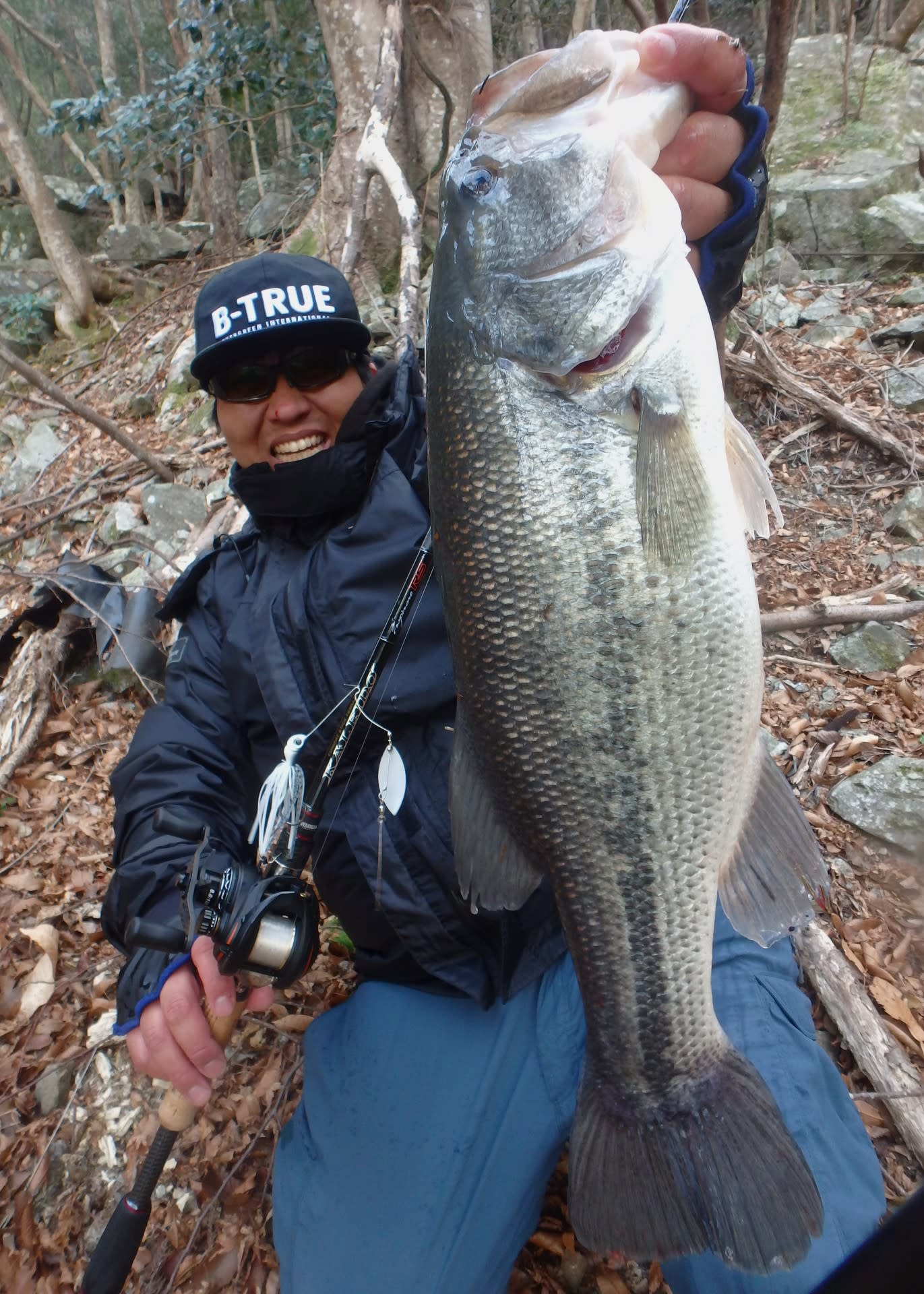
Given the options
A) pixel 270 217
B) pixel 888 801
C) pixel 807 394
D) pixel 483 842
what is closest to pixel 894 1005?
pixel 888 801

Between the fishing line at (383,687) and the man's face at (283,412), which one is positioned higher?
the man's face at (283,412)

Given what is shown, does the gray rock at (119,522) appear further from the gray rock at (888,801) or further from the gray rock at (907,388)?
the gray rock at (907,388)

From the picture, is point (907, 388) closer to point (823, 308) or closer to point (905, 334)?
point (905, 334)

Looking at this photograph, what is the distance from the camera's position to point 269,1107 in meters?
2.53

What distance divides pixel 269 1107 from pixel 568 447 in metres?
2.46

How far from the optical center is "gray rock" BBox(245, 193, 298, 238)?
9445mm

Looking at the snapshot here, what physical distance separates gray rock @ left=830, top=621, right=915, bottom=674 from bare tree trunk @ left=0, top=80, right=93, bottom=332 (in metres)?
10.7

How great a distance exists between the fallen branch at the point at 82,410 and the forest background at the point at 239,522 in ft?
0.12

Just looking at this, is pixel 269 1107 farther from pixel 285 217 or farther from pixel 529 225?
pixel 285 217

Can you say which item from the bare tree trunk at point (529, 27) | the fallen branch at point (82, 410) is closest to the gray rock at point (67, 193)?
the bare tree trunk at point (529, 27)

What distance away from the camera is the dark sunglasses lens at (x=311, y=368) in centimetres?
222

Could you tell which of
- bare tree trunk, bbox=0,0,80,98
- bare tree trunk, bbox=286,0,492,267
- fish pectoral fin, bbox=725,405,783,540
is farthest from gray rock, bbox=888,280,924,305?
bare tree trunk, bbox=0,0,80,98

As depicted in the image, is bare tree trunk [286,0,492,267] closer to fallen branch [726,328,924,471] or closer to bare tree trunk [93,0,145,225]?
fallen branch [726,328,924,471]

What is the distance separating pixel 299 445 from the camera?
2.29 metres
